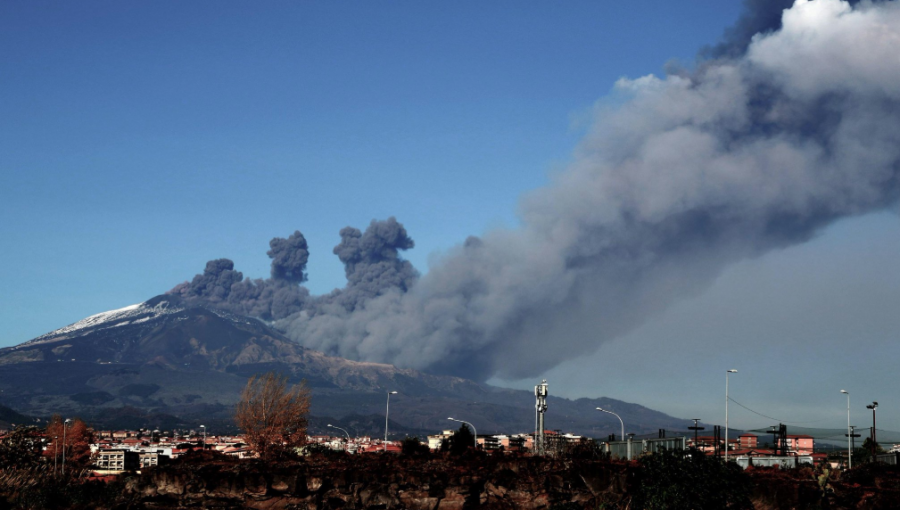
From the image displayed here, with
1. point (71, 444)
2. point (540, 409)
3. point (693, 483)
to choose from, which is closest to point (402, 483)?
point (693, 483)

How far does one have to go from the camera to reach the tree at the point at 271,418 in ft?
297

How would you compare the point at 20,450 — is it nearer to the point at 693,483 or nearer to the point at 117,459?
the point at 117,459

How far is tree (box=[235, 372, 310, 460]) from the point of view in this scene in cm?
9050

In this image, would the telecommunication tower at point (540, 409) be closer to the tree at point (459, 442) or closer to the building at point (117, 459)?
the tree at point (459, 442)

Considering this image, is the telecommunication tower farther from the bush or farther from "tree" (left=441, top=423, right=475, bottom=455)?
the bush

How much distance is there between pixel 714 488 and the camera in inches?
1796

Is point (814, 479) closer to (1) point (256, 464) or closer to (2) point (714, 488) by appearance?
(2) point (714, 488)

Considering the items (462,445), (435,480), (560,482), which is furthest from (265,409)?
(560,482)

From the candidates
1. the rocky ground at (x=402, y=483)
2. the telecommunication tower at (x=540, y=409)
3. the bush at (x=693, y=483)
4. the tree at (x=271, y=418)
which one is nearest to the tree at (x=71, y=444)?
the tree at (x=271, y=418)

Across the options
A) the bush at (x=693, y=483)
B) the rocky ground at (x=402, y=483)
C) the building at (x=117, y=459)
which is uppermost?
the bush at (x=693, y=483)

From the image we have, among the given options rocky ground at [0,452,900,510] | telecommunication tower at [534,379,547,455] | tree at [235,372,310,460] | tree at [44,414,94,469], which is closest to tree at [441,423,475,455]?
telecommunication tower at [534,379,547,455]

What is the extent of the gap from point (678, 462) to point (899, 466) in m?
22.2

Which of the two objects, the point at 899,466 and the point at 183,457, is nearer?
the point at 899,466

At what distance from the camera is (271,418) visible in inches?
3634
